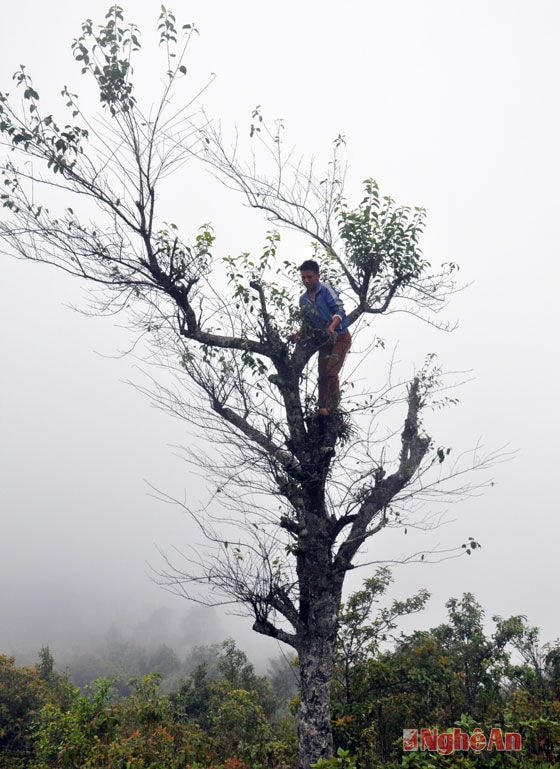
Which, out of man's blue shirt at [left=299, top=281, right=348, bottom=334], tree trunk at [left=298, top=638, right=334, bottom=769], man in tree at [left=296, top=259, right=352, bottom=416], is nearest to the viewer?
tree trunk at [left=298, top=638, right=334, bottom=769]

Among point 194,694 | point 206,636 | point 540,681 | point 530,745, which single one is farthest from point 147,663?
point 530,745

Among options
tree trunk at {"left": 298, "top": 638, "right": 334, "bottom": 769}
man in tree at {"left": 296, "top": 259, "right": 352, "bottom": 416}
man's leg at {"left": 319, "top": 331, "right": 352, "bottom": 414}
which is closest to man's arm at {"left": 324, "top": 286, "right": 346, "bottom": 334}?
man in tree at {"left": 296, "top": 259, "right": 352, "bottom": 416}

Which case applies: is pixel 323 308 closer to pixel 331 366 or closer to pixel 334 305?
pixel 334 305

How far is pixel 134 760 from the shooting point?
6000 mm

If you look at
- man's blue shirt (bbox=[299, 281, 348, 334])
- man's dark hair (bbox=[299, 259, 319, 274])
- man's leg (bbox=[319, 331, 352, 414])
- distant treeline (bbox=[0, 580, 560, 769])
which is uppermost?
man's dark hair (bbox=[299, 259, 319, 274])

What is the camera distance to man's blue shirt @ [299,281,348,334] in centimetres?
597

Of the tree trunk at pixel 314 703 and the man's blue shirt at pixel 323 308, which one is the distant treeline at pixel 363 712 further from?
the man's blue shirt at pixel 323 308

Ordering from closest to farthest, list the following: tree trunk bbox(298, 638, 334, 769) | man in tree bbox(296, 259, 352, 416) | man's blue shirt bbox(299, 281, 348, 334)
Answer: tree trunk bbox(298, 638, 334, 769), man in tree bbox(296, 259, 352, 416), man's blue shirt bbox(299, 281, 348, 334)

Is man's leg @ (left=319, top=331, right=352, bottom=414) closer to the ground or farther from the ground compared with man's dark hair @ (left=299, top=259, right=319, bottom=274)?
closer to the ground

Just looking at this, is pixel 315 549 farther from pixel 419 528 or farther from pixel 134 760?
pixel 134 760

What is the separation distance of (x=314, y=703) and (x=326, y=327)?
4091mm

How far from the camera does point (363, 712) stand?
7.81 metres

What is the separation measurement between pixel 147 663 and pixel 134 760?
99090mm

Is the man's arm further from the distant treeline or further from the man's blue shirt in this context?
the distant treeline
